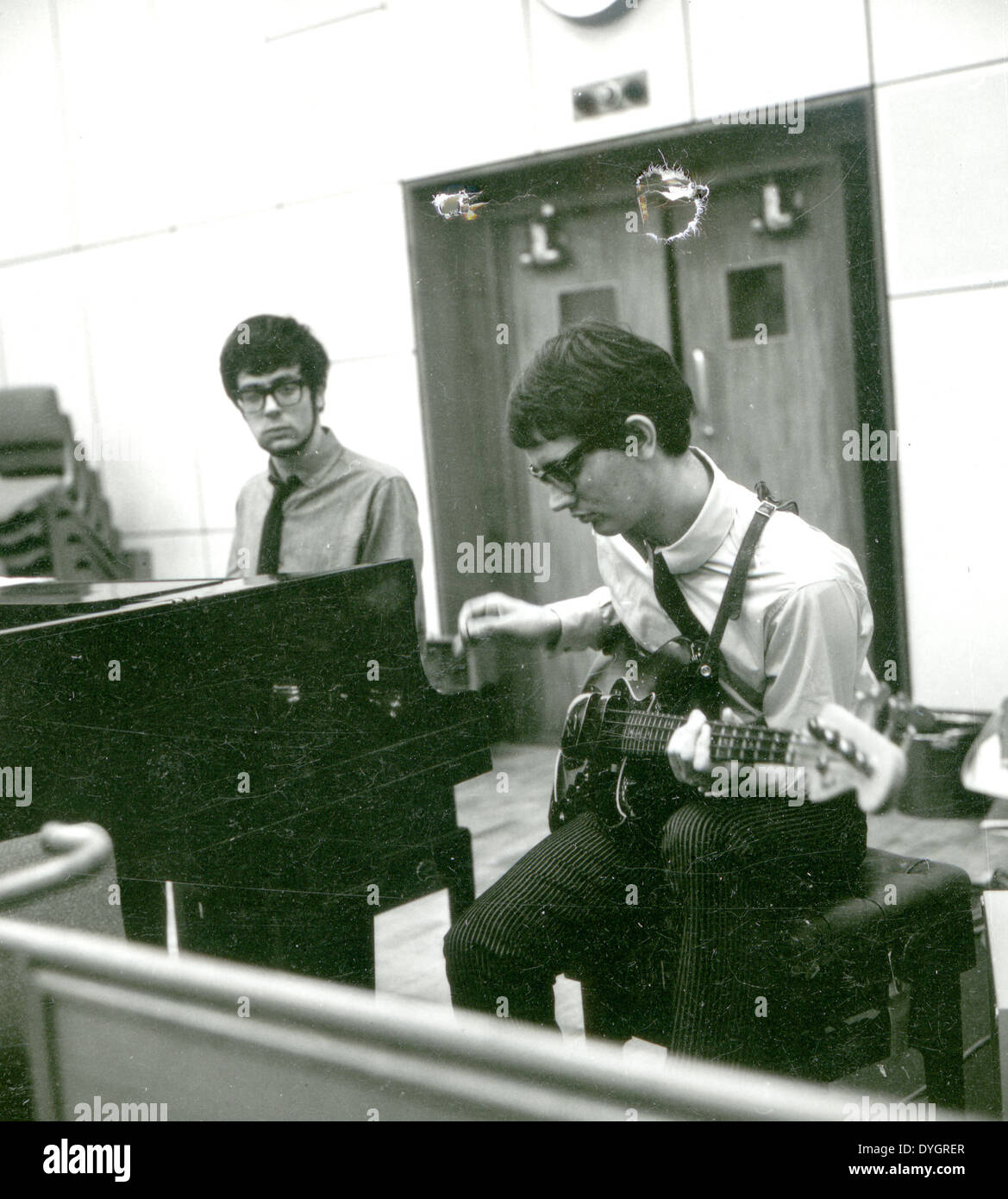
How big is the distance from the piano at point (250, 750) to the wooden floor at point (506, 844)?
8 cm

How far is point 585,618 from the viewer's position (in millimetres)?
2064

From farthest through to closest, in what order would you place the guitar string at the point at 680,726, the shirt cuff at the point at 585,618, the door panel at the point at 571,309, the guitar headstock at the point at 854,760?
the door panel at the point at 571,309 < the shirt cuff at the point at 585,618 < the guitar string at the point at 680,726 < the guitar headstock at the point at 854,760

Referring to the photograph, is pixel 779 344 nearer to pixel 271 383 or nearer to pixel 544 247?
pixel 544 247

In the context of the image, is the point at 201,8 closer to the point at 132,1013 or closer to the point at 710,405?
the point at 710,405

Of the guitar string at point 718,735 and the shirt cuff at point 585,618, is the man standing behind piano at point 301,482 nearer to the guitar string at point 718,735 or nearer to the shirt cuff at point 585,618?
the shirt cuff at point 585,618

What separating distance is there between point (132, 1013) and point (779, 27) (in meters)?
1.76

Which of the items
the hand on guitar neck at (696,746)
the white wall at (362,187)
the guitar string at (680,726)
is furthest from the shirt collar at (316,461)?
the hand on guitar neck at (696,746)

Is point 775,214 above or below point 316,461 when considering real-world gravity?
above

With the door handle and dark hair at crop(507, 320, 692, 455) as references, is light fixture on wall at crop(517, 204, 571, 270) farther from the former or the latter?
dark hair at crop(507, 320, 692, 455)

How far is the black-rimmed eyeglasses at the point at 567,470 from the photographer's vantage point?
1.82 meters

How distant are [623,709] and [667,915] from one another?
0.31 metres

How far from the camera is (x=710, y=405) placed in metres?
2.32

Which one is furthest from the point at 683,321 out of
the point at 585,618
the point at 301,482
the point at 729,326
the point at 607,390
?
the point at 301,482

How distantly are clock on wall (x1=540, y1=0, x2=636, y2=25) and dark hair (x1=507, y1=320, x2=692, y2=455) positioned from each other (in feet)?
2.02
